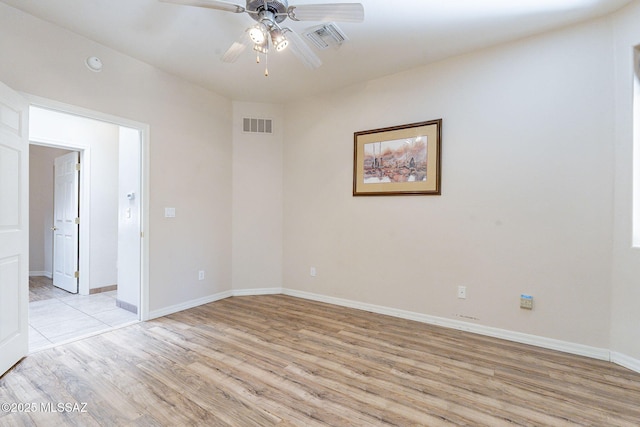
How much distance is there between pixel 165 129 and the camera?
3.28 meters

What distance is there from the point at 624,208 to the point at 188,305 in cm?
436

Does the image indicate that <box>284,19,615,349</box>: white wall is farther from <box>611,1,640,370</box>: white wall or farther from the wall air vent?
the wall air vent

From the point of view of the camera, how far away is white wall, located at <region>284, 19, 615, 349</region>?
2357 millimetres

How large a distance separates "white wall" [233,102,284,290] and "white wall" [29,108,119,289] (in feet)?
6.57

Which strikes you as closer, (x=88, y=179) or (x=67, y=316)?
(x=67, y=316)

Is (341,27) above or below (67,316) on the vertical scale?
above

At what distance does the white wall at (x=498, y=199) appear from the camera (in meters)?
2.36

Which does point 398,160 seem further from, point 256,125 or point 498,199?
point 256,125

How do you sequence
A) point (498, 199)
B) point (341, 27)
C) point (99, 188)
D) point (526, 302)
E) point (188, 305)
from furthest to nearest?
point (99, 188)
point (188, 305)
point (498, 199)
point (526, 302)
point (341, 27)

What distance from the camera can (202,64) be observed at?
3.08 m

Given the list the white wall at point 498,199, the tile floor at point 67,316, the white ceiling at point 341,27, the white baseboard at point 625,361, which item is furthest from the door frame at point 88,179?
the white baseboard at point 625,361

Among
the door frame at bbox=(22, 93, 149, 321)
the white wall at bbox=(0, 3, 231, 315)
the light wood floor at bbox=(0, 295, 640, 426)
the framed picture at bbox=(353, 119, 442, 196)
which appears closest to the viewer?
the light wood floor at bbox=(0, 295, 640, 426)

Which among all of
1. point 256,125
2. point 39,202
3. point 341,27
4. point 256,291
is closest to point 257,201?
point 256,125

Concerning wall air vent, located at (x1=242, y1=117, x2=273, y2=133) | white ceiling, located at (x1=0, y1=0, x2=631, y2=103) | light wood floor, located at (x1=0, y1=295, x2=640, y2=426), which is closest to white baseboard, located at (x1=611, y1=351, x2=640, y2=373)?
light wood floor, located at (x1=0, y1=295, x2=640, y2=426)
